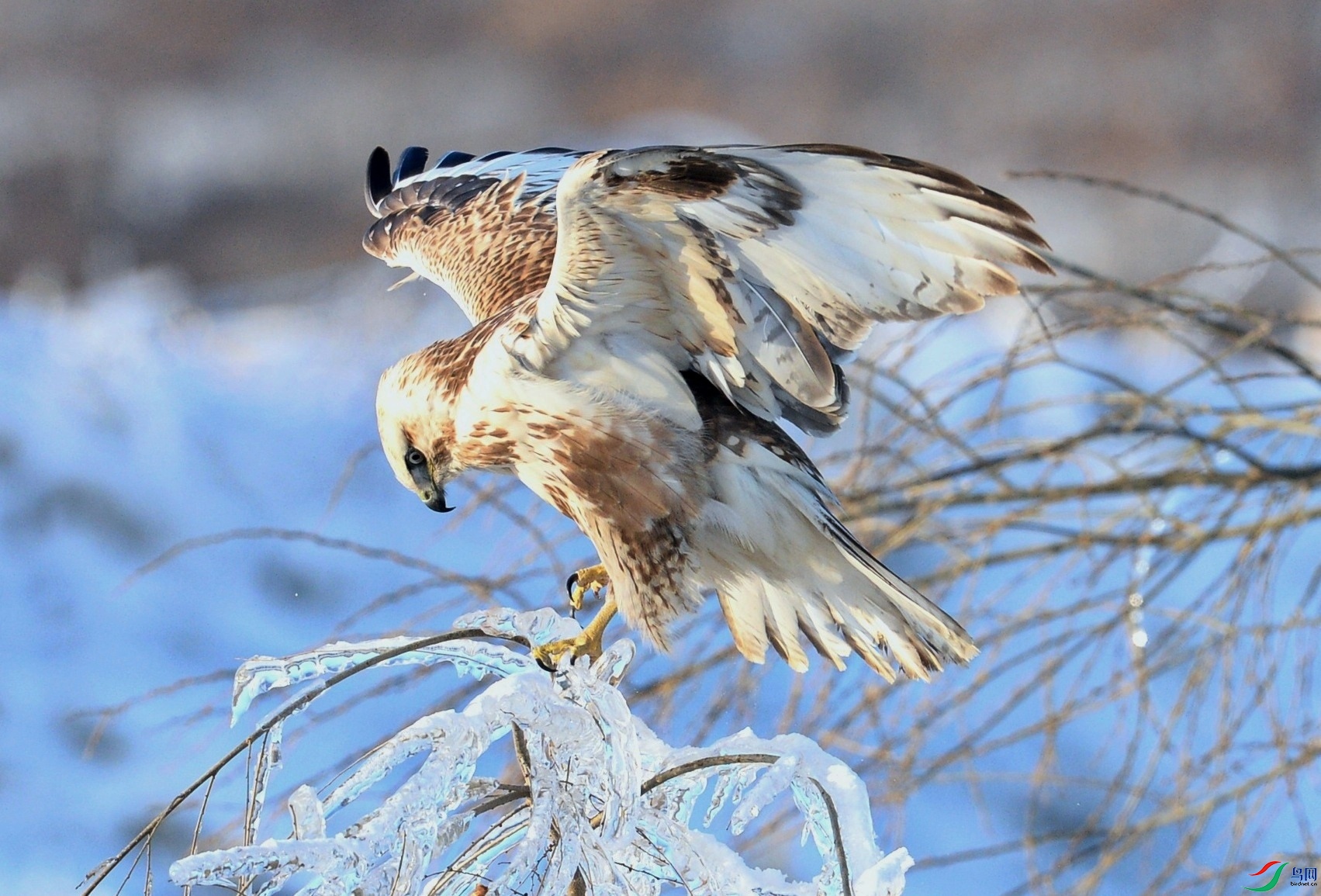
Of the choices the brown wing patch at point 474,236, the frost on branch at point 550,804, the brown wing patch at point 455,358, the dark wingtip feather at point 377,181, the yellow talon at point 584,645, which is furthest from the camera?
the dark wingtip feather at point 377,181

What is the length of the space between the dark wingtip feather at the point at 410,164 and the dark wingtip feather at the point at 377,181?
0.02m

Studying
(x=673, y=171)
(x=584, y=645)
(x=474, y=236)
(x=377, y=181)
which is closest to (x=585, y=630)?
(x=584, y=645)

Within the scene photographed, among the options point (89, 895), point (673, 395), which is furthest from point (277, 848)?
point (673, 395)

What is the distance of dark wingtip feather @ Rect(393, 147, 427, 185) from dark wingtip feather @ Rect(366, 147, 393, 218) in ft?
0.06

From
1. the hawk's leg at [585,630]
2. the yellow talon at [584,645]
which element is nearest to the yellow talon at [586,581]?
the hawk's leg at [585,630]

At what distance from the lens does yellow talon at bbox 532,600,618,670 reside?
111 centimetres

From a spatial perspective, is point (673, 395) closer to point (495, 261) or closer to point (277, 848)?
point (495, 261)

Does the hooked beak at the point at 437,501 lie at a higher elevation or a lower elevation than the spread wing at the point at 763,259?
lower

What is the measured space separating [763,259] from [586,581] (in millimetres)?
476

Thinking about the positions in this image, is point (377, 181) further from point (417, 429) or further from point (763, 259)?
point (763, 259)

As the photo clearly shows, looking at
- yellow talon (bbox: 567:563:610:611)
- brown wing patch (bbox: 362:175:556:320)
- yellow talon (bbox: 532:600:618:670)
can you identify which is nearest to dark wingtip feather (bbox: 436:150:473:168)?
brown wing patch (bbox: 362:175:556:320)

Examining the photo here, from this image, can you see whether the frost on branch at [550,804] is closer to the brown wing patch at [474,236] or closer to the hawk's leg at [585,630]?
the hawk's leg at [585,630]

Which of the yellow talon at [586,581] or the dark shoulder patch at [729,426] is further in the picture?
the yellow talon at [586,581]

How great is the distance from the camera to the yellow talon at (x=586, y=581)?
1410mm
